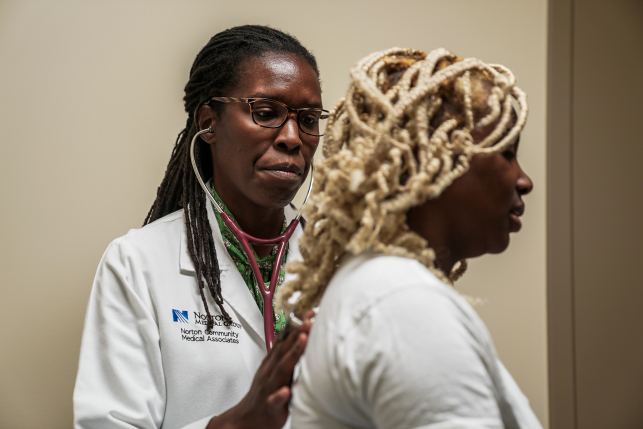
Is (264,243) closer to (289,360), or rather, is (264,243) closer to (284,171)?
(284,171)

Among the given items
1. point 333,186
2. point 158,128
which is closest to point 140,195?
point 158,128

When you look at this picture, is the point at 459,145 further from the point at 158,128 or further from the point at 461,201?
the point at 158,128

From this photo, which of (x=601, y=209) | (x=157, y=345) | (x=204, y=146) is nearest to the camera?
(x=157, y=345)

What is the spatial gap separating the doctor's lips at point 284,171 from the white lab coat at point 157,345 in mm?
263

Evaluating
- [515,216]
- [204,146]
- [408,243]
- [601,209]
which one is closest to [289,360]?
[408,243]

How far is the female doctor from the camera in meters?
1.11

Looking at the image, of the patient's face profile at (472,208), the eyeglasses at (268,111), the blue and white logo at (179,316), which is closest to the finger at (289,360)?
the patient's face profile at (472,208)

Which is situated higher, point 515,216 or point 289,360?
point 515,216

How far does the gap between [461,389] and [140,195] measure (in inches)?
49.4

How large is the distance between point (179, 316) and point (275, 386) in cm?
44

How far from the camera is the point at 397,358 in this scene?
571 mm

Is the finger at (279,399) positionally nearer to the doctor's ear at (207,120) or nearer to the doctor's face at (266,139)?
the doctor's face at (266,139)

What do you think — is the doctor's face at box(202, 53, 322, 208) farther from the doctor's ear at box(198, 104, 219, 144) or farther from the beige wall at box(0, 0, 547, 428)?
the beige wall at box(0, 0, 547, 428)

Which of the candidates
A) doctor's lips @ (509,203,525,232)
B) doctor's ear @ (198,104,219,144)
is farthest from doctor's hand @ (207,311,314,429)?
doctor's ear @ (198,104,219,144)
